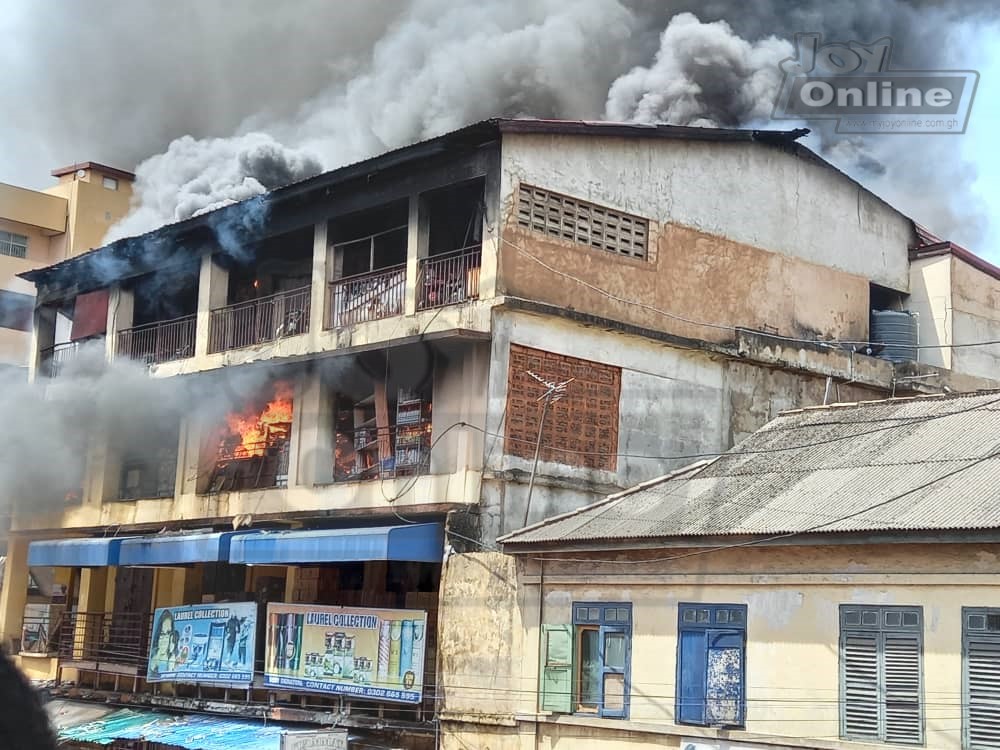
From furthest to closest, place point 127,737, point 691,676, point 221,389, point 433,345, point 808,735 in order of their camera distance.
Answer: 1. point 221,389
2. point 127,737
3. point 433,345
4. point 691,676
5. point 808,735

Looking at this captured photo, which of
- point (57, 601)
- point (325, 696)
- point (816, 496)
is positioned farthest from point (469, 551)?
point (57, 601)

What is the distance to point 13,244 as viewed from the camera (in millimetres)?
46500

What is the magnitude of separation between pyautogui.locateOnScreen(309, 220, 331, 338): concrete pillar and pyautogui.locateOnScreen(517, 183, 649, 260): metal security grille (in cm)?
431

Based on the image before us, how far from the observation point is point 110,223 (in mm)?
46281

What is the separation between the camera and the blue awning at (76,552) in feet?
84.1

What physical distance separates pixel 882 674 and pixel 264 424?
1367 cm

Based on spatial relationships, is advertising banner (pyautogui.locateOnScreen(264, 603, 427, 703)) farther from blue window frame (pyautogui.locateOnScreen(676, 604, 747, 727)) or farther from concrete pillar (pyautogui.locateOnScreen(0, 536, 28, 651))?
concrete pillar (pyautogui.locateOnScreen(0, 536, 28, 651))

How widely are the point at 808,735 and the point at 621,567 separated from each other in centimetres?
340

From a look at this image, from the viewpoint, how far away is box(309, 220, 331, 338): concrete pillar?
2275 cm

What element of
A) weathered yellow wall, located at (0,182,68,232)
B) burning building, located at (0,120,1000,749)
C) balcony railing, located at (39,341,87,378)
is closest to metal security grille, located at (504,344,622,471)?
burning building, located at (0,120,1000,749)

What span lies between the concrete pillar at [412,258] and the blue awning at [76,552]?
8.76 m

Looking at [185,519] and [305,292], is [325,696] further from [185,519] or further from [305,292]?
[305,292]

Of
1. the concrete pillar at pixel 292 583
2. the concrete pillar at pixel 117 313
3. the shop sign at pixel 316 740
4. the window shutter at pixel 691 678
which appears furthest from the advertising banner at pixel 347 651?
the concrete pillar at pixel 117 313

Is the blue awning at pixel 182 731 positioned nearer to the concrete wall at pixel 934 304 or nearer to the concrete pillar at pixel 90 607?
the concrete pillar at pixel 90 607
